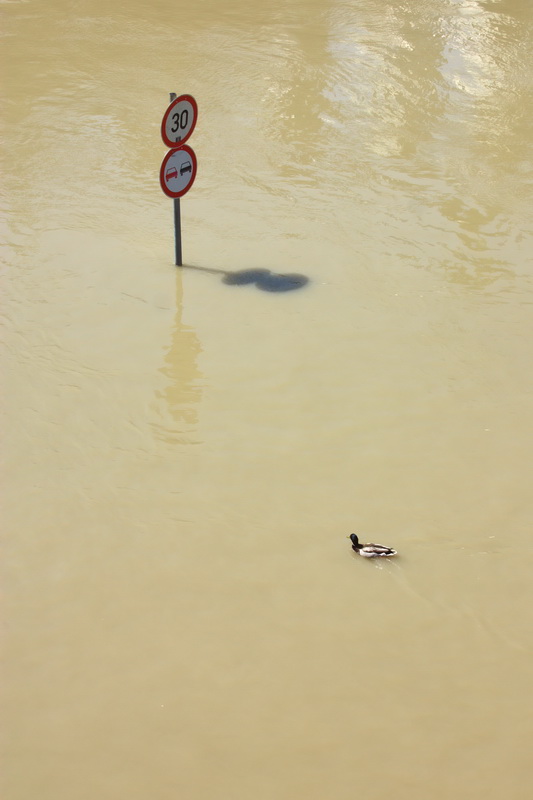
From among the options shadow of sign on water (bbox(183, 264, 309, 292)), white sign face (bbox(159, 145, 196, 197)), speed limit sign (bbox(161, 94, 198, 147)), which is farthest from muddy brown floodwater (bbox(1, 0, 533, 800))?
speed limit sign (bbox(161, 94, 198, 147))

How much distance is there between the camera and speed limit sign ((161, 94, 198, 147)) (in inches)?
237

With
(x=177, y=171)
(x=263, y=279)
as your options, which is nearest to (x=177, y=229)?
(x=177, y=171)

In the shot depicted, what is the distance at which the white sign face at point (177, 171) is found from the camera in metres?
6.22

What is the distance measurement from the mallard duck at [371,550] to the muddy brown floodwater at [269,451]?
10 centimetres

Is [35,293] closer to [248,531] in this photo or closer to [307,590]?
[248,531]

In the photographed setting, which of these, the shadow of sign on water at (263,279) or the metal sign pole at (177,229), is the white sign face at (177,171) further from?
the shadow of sign on water at (263,279)

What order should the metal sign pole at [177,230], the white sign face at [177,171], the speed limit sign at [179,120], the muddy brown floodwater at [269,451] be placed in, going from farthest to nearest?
the metal sign pole at [177,230], the white sign face at [177,171], the speed limit sign at [179,120], the muddy brown floodwater at [269,451]

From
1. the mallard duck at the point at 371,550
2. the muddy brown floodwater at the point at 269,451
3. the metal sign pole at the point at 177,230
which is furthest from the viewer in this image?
the metal sign pole at the point at 177,230

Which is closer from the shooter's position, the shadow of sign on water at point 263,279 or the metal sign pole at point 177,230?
the metal sign pole at point 177,230

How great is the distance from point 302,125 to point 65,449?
235 inches

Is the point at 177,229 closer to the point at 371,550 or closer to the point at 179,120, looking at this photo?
the point at 179,120

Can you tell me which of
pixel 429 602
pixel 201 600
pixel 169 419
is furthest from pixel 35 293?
pixel 429 602

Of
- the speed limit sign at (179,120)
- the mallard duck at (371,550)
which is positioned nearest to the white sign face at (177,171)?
the speed limit sign at (179,120)

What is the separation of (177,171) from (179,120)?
0.38 metres
